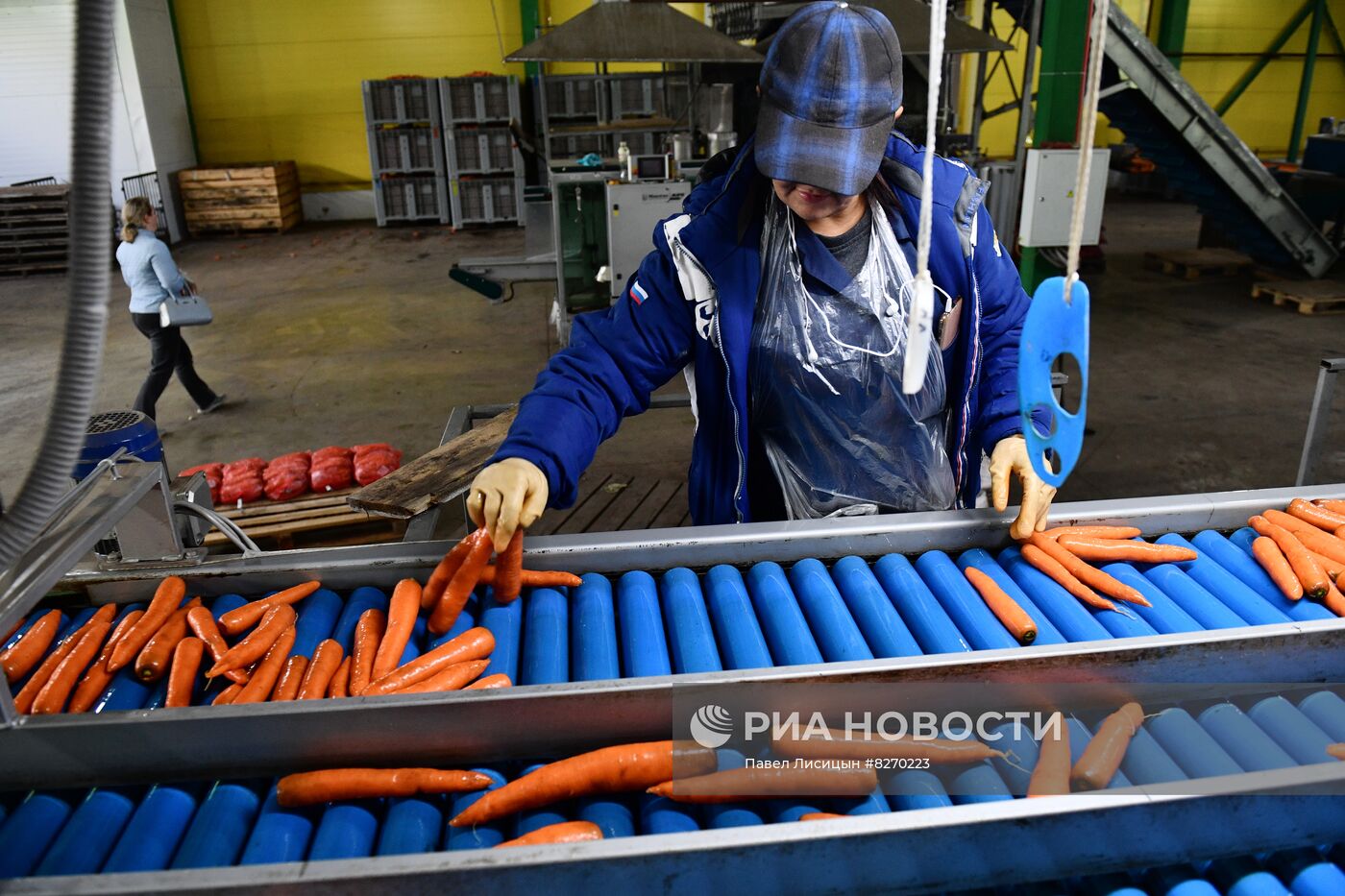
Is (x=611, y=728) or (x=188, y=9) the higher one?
(x=188, y=9)

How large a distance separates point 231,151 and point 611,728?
17.0m

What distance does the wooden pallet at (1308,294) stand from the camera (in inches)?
369

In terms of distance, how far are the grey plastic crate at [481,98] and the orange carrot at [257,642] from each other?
44.5 feet

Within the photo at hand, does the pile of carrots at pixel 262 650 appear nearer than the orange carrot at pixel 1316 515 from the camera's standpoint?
Yes

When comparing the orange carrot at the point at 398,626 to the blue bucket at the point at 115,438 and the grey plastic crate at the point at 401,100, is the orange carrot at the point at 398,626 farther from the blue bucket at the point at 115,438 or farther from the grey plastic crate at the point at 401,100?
the grey plastic crate at the point at 401,100

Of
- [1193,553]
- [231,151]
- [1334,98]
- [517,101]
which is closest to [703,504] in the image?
[1193,553]

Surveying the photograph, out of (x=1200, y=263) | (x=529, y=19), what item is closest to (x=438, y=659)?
(x=1200, y=263)

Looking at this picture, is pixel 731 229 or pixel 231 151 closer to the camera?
pixel 731 229

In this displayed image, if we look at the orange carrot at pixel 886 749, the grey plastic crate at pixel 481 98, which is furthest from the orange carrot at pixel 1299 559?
the grey plastic crate at pixel 481 98

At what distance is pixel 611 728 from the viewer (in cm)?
167

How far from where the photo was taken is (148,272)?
21.5 ft

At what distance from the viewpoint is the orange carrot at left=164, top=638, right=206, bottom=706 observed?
1768 millimetres

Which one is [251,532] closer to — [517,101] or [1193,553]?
[1193,553]

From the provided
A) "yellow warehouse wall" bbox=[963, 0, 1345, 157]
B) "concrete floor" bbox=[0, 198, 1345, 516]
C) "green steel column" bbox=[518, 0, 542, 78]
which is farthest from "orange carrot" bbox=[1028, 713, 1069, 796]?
"yellow warehouse wall" bbox=[963, 0, 1345, 157]
